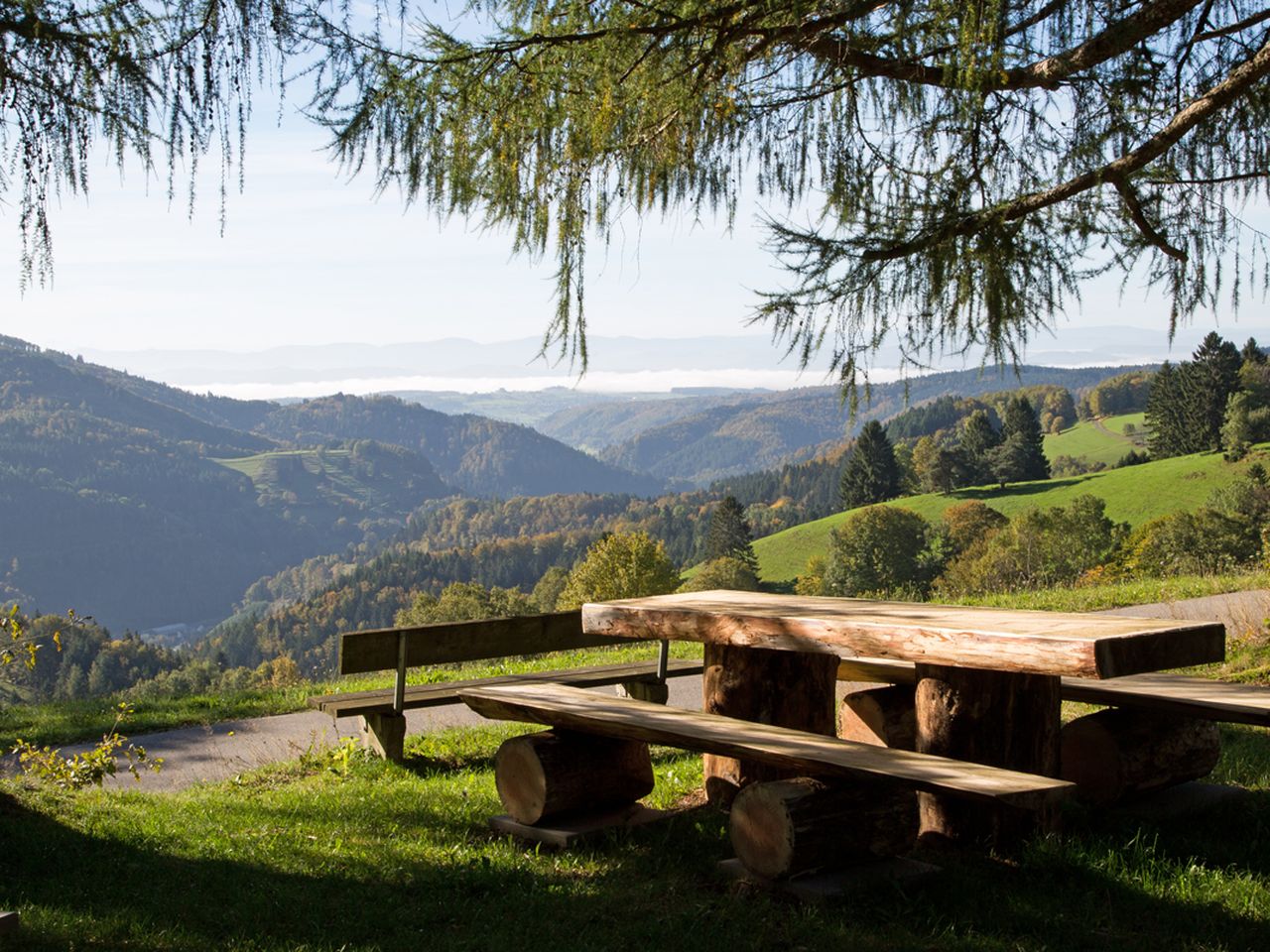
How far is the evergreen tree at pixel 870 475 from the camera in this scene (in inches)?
3497

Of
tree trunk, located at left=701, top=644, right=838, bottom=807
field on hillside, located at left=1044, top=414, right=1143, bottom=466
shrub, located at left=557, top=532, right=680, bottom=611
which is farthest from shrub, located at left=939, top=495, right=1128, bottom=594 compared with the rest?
tree trunk, located at left=701, top=644, right=838, bottom=807

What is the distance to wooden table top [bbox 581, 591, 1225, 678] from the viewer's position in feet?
11.7

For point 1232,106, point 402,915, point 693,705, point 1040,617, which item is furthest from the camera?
point 693,705

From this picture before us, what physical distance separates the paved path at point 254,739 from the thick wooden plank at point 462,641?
1.01 metres

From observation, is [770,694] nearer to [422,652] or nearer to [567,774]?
[567,774]

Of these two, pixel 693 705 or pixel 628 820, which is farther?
pixel 693 705

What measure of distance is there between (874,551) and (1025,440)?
19.1 m

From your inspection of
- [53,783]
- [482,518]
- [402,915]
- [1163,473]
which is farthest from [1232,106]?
[482,518]

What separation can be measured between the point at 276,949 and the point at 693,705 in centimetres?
537

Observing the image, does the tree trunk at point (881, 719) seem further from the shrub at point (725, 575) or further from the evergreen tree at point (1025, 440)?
the evergreen tree at point (1025, 440)

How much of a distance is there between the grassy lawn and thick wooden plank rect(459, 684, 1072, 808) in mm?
374

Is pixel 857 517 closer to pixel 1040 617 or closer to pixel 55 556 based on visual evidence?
pixel 1040 617

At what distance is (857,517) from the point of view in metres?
78.3

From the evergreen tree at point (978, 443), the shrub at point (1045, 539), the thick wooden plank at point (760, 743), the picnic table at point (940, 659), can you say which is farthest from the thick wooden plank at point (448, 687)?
the evergreen tree at point (978, 443)
